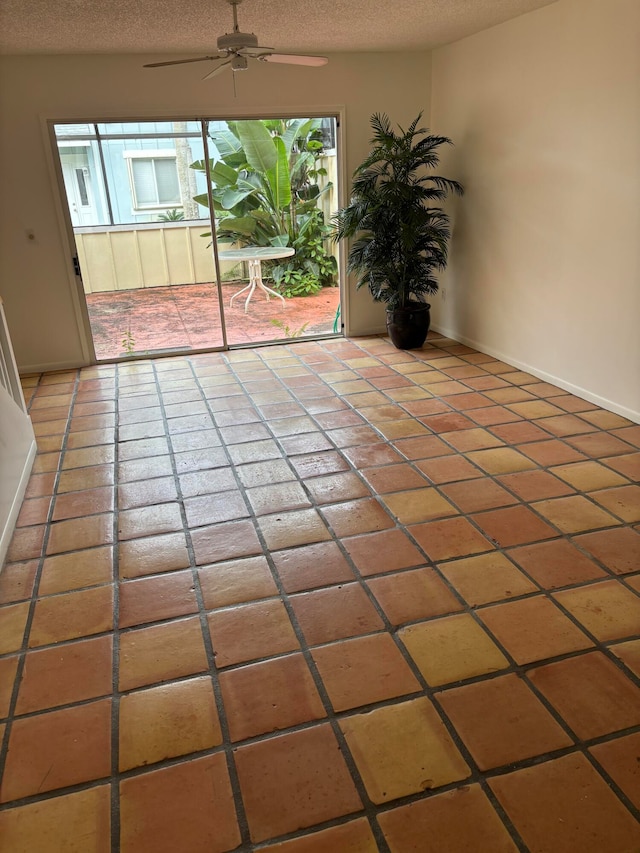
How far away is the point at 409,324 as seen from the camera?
5453mm

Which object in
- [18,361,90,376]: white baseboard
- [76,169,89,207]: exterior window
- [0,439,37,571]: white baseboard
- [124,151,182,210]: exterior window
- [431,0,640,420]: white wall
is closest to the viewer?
[0,439,37,571]: white baseboard

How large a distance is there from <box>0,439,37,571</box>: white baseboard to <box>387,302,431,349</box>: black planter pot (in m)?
3.16

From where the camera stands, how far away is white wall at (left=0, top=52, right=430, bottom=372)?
479cm

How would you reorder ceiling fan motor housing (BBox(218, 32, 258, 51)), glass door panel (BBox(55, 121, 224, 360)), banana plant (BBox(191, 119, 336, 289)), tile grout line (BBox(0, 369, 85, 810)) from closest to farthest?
tile grout line (BBox(0, 369, 85, 810)) → ceiling fan motor housing (BBox(218, 32, 258, 51)) → glass door panel (BBox(55, 121, 224, 360)) → banana plant (BBox(191, 119, 336, 289))


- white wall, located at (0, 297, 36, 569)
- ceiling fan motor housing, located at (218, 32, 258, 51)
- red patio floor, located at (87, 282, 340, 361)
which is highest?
ceiling fan motor housing, located at (218, 32, 258, 51)

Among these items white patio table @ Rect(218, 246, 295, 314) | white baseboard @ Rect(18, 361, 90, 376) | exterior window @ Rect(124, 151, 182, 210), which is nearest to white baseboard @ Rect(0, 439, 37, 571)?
white baseboard @ Rect(18, 361, 90, 376)

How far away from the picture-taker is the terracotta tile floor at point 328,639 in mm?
1565

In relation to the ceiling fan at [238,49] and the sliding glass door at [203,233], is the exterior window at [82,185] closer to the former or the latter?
the sliding glass door at [203,233]

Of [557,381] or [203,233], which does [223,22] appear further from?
[203,233]

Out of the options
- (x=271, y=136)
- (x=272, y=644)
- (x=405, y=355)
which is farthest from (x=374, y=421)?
(x=271, y=136)

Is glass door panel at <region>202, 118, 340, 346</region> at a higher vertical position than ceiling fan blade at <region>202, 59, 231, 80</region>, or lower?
lower

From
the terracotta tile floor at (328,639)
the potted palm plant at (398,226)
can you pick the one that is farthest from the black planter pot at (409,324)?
the terracotta tile floor at (328,639)

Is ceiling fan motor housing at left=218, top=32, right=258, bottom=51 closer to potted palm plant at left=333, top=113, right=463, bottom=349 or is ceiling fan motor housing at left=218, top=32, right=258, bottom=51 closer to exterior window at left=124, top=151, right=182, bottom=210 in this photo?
potted palm plant at left=333, top=113, right=463, bottom=349

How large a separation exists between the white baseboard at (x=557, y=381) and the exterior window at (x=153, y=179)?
3.51m
